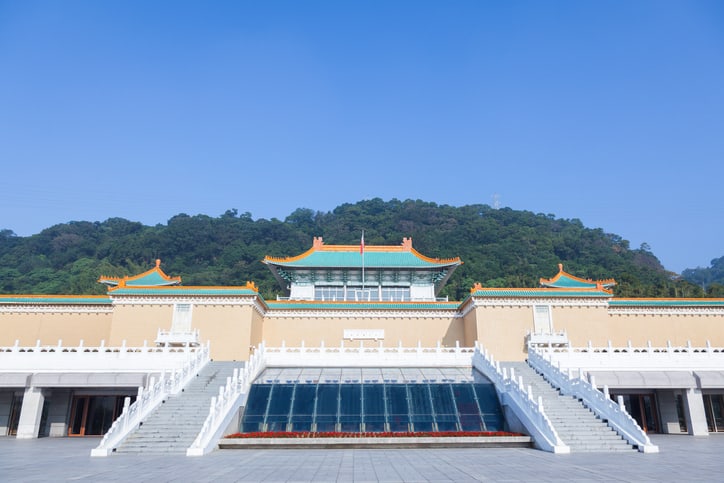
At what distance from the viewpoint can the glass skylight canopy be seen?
65.5 ft

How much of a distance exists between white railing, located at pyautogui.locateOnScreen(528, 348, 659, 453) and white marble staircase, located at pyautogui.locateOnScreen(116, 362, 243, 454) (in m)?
14.3

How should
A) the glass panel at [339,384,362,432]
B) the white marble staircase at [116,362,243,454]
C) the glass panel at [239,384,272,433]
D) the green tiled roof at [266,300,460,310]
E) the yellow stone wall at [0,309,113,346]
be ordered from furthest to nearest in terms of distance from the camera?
1. the green tiled roof at [266,300,460,310]
2. the yellow stone wall at [0,309,113,346]
3. the glass panel at [239,384,272,433]
4. the glass panel at [339,384,362,432]
5. the white marble staircase at [116,362,243,454]

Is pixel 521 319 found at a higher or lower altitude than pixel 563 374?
higher

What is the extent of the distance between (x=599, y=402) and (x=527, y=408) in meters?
2.86

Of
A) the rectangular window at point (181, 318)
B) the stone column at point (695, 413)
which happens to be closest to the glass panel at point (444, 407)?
the stone column at point (695, 413)

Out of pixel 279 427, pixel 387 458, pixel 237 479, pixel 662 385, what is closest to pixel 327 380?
pixel 279 427

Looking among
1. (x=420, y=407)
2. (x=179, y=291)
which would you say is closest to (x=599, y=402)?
(x=420, y=407)

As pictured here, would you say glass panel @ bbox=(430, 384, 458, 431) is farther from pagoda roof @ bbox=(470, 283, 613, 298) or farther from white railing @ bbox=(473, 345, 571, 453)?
pagoda roof @ bbox=(470, 283, 613, 298)

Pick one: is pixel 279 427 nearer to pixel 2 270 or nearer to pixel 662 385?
pixel 662 385

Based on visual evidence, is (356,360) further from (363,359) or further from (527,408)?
(527,408)

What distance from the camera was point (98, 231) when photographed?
126312 mm

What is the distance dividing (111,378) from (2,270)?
91.7m

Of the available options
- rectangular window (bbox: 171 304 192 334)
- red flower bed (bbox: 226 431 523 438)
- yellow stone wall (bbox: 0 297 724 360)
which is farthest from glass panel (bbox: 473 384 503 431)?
rectangular window (bbox: 171 304 192 334)

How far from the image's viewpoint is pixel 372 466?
1320 cm
